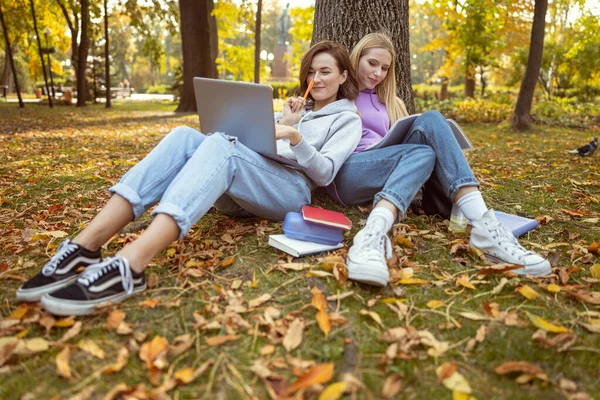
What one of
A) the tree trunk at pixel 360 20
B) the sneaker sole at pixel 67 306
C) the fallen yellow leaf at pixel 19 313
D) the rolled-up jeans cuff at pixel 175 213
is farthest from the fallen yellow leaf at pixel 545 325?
the tree trunk at pixel 360 20

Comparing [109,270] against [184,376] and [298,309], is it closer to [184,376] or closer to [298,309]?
[184,376]

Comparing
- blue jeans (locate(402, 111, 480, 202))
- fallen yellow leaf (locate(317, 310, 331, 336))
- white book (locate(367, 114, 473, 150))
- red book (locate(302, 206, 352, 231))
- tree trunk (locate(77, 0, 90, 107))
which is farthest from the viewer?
tree trunk (locate(77, 0, 90, 107))

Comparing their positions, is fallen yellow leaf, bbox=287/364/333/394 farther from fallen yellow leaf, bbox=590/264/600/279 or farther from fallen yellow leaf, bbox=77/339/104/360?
fallen yellow leaf, bbox=590/264/600/279

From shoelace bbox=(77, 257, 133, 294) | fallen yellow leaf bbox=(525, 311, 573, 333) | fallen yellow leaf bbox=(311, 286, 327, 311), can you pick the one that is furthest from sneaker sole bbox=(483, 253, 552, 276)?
shoelace bbox=(77, 257, 133, 294)

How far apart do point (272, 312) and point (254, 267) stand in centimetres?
42

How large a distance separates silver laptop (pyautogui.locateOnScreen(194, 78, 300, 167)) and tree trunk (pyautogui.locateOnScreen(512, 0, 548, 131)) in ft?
22.2

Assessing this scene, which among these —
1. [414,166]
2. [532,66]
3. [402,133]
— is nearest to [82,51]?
[532,66]

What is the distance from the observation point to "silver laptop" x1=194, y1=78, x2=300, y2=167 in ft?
6.84

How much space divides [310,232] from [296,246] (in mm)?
107

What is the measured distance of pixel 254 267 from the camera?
212 cm

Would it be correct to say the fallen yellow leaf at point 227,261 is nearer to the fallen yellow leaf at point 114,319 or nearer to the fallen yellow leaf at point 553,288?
the fallen yellow leaf at point 114,319

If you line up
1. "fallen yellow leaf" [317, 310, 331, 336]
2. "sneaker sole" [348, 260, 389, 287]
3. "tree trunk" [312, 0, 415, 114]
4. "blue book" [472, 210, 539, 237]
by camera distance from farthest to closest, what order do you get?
1. "tree trunk" [312, 0, 415, 114]
2. "blue book" [472, 210, 539, 237]
3. "sneaker sole" [348, 260, 389, 287]
4. "fallen yellow leaf" [317, 310, 331, 336]

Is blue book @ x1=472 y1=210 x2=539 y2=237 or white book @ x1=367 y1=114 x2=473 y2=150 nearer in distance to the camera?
white book @ x1=367 y1=114 x2=473 y2=150

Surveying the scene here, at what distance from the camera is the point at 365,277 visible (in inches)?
73.2
